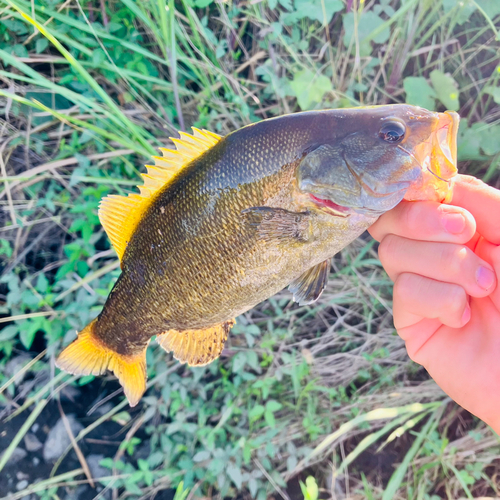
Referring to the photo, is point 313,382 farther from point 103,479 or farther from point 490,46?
point 490,46

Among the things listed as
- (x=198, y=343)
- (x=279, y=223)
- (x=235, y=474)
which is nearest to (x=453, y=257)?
(x=279, y=223)

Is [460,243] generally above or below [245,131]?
below

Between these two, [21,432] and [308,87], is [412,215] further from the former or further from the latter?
[21,432]

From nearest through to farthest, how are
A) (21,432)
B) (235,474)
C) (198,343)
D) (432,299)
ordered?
1. (432,299)
2. (198,343)
3. (235,474)
4. (21,432)

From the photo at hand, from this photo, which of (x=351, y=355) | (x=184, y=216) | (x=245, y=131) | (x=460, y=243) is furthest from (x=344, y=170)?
(x=351, y=355)

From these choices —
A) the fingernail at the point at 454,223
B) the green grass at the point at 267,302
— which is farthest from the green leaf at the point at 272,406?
the fingernail at the point at 454,223

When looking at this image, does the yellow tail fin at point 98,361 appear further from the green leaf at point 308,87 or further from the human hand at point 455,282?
the green leaf at point 308,87
